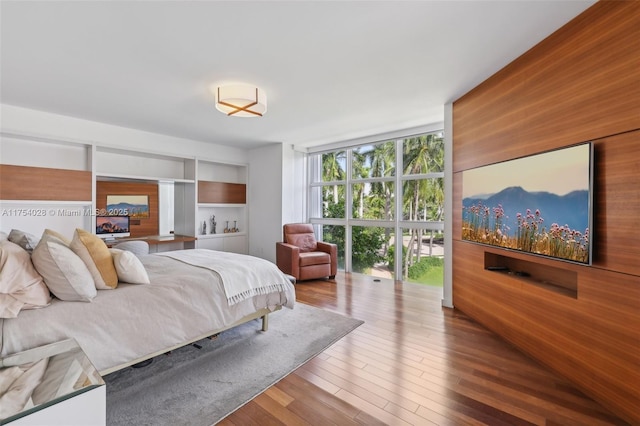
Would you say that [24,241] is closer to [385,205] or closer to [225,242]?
[225,242]

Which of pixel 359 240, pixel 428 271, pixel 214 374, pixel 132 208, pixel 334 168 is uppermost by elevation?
pixel 334 168

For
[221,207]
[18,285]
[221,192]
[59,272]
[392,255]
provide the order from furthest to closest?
[221,207], [221,192], [392,255], [59,272], [18,285]

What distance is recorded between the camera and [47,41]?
2.26 m

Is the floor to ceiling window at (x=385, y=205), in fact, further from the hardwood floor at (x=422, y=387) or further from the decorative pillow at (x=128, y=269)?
the decorative pillow at (x=128, y=269)

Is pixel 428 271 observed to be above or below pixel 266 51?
below

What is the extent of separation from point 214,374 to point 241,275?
30.9 inches

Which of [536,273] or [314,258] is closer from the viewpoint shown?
[536,273]

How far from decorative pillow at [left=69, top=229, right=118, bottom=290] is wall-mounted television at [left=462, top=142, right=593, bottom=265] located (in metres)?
3.24

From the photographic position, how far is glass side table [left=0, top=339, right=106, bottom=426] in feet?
3.51

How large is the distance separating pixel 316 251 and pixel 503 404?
3787 millimetres

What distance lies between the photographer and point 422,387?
79.3 inches

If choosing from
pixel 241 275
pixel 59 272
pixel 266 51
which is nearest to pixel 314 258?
pixel 241 275

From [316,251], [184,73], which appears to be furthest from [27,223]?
[316,251]

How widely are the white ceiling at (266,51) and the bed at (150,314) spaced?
185 cm
